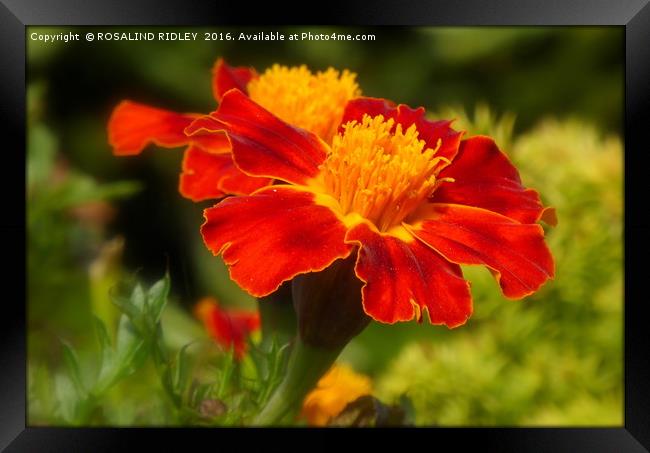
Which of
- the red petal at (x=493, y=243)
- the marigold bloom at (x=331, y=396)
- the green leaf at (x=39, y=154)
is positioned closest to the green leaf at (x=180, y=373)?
the marigold bloom at (x=331, y=396)

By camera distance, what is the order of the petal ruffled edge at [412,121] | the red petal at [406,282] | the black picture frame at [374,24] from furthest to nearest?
the black picture frame at [374,24], the petal ruffled edge at [412,121], the red petal at [406,282]

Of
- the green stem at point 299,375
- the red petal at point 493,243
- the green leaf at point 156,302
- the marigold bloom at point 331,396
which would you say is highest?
the red petal at point 493,243

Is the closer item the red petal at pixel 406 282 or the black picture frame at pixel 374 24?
the red petal at pixel 406 282

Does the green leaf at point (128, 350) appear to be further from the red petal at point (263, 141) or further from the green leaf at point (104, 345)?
the red petal at point (263, 141)

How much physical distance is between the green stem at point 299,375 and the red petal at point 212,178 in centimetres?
14

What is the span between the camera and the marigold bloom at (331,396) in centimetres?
91

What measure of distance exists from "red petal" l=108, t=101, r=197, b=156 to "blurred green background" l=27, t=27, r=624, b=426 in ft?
0.46

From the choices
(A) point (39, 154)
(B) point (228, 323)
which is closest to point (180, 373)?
(B) point (228, 323)

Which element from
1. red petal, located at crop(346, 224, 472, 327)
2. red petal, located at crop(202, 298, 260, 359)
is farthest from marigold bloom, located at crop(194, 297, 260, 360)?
red petal, located at crop(346, 224, 472, 327)

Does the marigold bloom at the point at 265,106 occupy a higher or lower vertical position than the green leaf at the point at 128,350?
higher

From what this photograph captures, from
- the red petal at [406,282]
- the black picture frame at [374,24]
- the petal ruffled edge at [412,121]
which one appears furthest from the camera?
the black picture frame at [374,24]

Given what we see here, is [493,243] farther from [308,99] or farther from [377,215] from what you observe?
[308,99]

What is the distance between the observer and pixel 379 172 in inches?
29.9

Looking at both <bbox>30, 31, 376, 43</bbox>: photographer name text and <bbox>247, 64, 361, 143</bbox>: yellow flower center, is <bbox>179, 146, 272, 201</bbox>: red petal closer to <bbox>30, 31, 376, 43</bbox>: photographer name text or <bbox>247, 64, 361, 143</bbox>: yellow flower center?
<bbox>247, 64, 361, 143</bbox>: yellow flower center
